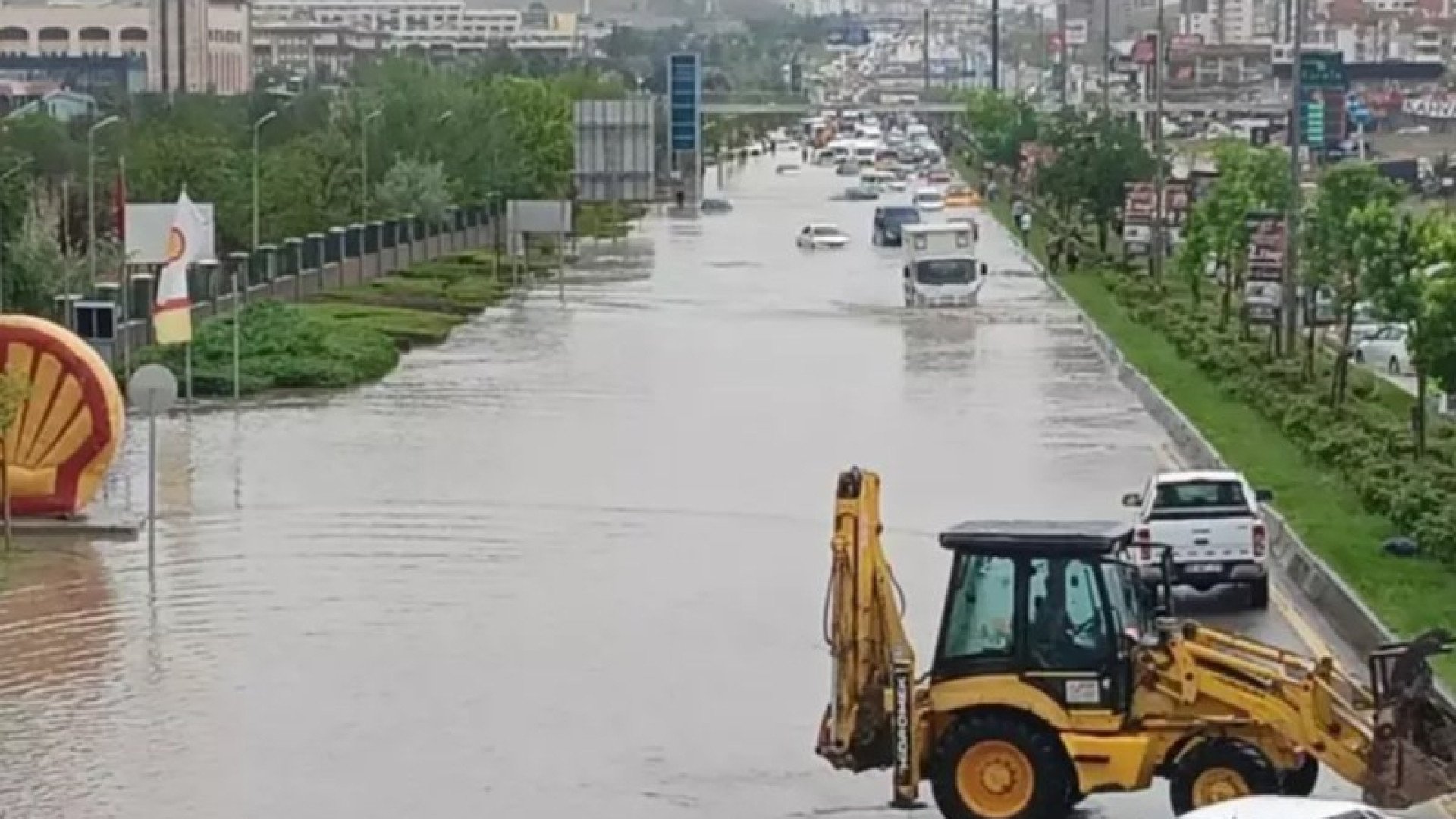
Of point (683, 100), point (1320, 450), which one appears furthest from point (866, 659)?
point (683, 100)

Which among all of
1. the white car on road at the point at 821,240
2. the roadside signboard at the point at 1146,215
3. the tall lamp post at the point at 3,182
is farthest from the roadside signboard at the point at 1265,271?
the white car on road at the point at 821,240

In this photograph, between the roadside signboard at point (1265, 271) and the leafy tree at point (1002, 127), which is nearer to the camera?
the roadside signboard at point (1265, 271)

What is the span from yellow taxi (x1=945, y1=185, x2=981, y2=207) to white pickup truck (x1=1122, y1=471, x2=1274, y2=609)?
262ft

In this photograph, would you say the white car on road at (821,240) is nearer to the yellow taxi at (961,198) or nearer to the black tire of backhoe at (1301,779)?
the yellow taxi at (961,198)

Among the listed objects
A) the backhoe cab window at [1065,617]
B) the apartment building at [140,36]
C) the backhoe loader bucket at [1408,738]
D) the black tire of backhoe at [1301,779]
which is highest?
the apartment building at [140,36]

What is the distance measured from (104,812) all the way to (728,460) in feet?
59.1

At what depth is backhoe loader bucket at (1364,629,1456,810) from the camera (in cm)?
1462

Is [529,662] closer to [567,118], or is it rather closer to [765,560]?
[765,560]

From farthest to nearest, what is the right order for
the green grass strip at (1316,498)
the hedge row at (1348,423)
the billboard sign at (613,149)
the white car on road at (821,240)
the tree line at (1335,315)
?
1. the billboard sign at (613,149)
2. the white car on road at (821,240)
3. the tree line at (1335,315)
4. the hedge row at (1348,423)
5. the green grass strip at (1316,498)

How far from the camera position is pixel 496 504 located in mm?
30297

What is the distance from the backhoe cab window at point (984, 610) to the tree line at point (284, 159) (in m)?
30.3

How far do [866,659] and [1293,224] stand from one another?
26995mm

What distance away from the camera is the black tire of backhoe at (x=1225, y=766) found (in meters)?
15.1

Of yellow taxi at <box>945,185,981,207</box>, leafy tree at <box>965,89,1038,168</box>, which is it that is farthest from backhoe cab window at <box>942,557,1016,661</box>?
leafy tree at <box>965,89,1038,168</box>
